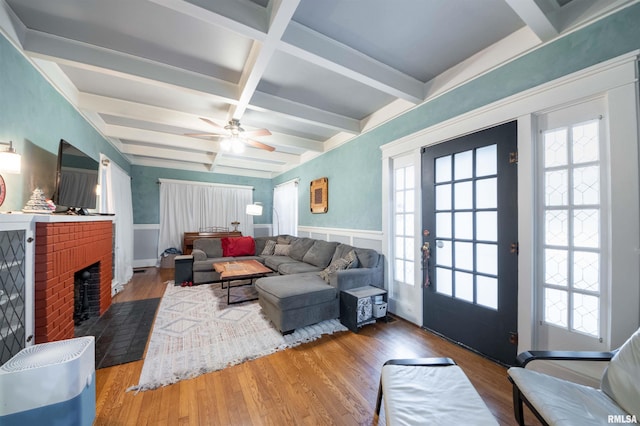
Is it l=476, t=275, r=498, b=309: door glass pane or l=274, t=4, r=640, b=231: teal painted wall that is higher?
l=274, t=4, r=640, b=231: teal painted wall

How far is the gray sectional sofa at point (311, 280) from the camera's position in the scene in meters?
2.60

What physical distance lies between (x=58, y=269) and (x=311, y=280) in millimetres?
2418

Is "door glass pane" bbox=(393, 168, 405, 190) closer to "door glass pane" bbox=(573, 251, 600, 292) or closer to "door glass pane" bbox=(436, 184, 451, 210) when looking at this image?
"door glass pane" bbox=(436, 184, 451, 210)

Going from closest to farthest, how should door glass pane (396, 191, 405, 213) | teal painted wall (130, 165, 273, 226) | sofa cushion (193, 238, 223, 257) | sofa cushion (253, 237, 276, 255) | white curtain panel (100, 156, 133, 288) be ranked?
1. door glass pane (396, 191, 405, 213)
2. white curtain panel (100, 156, 133, 288)
3. sofa cushion (193, 238, 223, 257)
4. sofa cushion (253, 237, 276, 255)
5. teal painted wall (130, 165, 273, 226)

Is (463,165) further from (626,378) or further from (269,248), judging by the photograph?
(269,248)

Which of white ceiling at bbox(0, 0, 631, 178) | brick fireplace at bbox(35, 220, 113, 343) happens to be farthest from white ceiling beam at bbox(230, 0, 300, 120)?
brick fireplace at bbox(35, 220, 113, 343)

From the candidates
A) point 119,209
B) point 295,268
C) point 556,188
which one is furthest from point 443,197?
point 119,209

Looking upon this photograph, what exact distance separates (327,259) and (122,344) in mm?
2768

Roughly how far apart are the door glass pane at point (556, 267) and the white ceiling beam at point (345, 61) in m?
1.97

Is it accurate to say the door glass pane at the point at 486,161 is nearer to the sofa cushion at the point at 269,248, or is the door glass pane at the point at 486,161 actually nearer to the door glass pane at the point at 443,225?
the door glass pane at the point at 443,225

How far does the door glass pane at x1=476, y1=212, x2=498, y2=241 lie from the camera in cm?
214

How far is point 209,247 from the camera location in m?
5.14

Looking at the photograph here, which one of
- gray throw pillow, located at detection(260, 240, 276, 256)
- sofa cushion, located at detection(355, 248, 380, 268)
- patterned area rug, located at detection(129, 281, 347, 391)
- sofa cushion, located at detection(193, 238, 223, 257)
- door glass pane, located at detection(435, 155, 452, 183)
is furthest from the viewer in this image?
gray throw pillow, located at detection(260, 240, 276, 256)

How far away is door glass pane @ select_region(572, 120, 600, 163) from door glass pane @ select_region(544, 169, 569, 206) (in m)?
0.13
